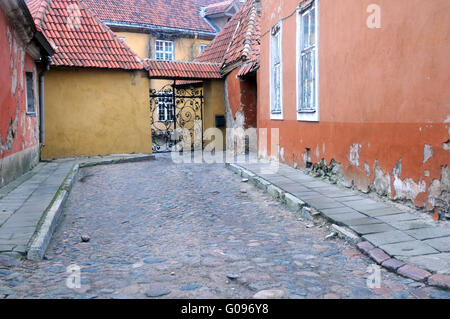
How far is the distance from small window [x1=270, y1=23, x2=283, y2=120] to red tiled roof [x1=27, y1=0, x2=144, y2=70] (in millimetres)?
5383

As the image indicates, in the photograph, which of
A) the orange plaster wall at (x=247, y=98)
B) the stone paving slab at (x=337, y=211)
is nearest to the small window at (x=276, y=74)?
the orange plaster wall at (x=247, y=98)

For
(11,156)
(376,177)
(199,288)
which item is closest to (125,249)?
(199,288)

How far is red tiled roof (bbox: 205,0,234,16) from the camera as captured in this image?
91.3 ft

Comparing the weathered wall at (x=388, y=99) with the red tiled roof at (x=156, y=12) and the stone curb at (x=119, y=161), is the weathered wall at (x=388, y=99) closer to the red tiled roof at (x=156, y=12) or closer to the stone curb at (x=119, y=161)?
the stone curb at (x=119, y=161)

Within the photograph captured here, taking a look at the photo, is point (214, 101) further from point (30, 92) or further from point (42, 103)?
point (30, 92)

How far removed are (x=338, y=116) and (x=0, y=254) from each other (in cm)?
528

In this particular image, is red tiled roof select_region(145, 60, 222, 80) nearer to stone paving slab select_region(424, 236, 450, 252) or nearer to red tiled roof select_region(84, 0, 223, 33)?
red tiled roof select_region(84, 0, 223, 33)

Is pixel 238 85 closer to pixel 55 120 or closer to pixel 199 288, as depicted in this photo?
pixel 55 120

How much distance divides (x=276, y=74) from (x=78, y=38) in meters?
7.34

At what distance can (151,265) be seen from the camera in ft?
12.8

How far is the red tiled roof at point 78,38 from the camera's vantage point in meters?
13.3

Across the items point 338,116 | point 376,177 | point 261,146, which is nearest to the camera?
point 376,177

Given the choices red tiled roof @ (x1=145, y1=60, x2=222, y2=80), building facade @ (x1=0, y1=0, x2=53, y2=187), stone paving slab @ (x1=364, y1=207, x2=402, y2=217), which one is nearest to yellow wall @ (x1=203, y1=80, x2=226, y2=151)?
red tiled roof @ (x1=145, y1=60, x2=222, y2=80)
